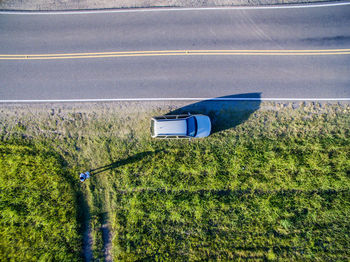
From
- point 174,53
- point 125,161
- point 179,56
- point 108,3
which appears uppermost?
point 108,3

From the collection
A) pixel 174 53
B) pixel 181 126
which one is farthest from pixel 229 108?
pixel 174 53

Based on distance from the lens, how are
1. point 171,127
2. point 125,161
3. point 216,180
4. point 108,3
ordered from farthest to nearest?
point 108,3
point 125,161
point 216,180
point 171,127

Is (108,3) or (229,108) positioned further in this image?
(108,3)

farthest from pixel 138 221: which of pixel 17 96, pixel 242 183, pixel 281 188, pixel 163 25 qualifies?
pixel 163 25

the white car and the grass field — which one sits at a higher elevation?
the white car

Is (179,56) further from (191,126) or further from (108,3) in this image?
(108,3)

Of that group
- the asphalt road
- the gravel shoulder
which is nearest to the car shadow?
the asphalt road

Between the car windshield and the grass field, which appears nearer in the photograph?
the car windshield

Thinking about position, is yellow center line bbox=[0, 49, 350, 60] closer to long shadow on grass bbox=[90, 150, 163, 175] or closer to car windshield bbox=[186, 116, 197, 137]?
car windshield bbox=[186, 116, 197, 137]
